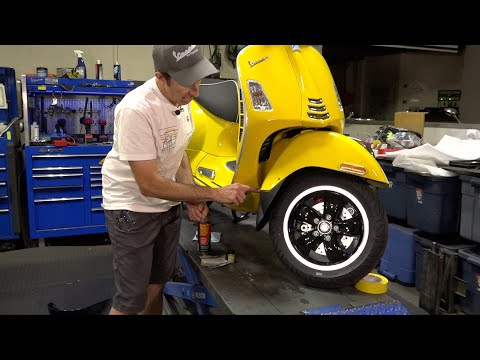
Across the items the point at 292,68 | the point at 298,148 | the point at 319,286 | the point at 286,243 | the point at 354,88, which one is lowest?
the point at 319,286

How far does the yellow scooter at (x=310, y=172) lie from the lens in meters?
1.62

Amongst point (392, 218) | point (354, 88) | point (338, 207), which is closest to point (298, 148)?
point (338, 207)

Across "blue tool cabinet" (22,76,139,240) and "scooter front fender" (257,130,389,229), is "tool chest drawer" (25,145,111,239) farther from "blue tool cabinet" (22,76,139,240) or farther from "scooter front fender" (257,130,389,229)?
"scooter front fender" (257,130,389,229)

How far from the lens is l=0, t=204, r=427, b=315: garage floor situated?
1.68m

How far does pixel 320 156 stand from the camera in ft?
5.40

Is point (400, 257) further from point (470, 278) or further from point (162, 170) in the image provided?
point (162, 170)

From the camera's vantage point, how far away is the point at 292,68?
1773 millimetres

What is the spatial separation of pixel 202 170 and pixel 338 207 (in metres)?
1.01

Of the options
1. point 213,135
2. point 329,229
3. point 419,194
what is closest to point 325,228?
point 329,229

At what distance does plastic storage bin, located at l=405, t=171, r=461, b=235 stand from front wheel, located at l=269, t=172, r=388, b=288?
1239mm

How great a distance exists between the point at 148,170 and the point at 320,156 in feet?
2.35

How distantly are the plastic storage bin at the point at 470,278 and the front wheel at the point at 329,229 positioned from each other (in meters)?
1.06

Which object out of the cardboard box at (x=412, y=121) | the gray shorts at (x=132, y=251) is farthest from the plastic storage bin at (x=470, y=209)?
the gray shorts at (x=132, y=251)
